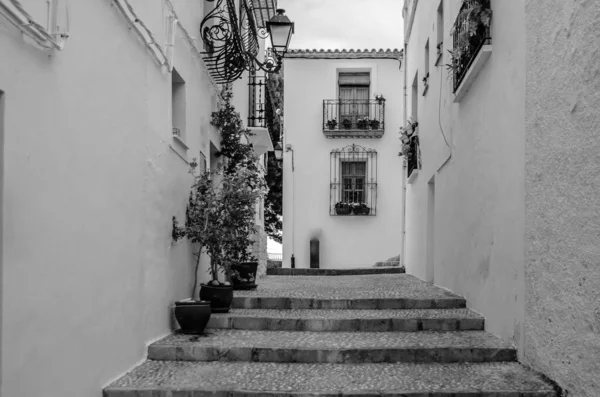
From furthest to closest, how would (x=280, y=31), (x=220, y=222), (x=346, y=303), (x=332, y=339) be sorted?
(x=280, y=31) → (x=346, y=303) → (x=220, y=222) → (x=332, y=339)

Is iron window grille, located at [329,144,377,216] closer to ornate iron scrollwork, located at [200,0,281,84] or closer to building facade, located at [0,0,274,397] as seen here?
ornate iron scrollwork, located at [200,0,281,84]

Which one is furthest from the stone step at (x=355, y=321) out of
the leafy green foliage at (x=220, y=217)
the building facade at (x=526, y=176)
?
the leafy green foliage at (x=220, y=217)

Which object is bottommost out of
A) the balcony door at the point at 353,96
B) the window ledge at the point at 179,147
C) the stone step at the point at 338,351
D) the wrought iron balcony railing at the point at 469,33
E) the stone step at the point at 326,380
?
the stone step at the point at 326,380

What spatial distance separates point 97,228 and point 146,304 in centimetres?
147

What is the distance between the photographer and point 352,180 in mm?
18719

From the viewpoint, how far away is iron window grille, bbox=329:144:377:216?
60.2ft

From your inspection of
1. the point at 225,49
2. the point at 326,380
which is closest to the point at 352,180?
the point at 225,49

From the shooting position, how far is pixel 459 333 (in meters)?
6.48

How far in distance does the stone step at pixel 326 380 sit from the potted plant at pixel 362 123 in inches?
526

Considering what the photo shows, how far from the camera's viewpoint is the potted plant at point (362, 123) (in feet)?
60.5

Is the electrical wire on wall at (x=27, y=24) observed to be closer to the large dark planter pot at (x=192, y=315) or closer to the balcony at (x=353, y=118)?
the large dark planter pot at (x=192, y=315)

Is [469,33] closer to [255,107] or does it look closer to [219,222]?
[219,222]

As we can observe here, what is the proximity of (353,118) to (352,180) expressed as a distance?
1847 mm

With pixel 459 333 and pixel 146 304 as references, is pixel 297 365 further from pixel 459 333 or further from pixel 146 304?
pixel 459 333
